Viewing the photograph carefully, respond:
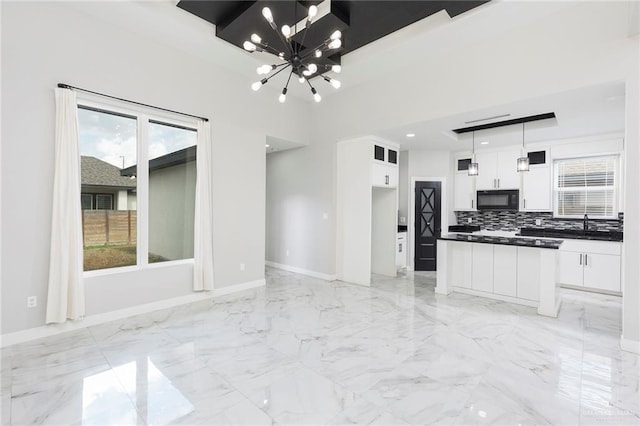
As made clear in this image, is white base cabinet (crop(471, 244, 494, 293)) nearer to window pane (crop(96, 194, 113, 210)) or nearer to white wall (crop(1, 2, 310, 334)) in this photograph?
white wall (crop(1, 2, 310, 334))

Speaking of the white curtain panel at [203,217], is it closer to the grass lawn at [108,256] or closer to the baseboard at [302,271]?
the grass lawn at [108,256]

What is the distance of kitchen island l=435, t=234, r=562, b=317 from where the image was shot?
3.95 meters

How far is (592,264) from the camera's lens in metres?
5.06

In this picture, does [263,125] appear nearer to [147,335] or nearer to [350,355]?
[147,335]

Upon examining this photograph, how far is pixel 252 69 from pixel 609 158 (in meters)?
6.52

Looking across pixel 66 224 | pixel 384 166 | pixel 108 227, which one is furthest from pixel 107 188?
pixel 384 166

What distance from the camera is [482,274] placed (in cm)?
476

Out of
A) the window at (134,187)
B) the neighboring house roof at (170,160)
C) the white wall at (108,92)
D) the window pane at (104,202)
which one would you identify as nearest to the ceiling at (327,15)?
the white wall at (108,92)

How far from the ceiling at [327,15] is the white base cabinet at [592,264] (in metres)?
4.49

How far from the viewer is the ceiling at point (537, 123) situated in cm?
363

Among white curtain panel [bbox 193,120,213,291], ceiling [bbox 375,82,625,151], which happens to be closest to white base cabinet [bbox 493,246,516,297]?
ceiling [bbox 375,82,625,151]

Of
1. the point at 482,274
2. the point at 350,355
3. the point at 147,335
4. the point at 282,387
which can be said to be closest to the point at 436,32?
the point at 482,274

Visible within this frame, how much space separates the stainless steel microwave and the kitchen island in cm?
161

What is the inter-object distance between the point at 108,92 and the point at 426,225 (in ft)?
20.2
